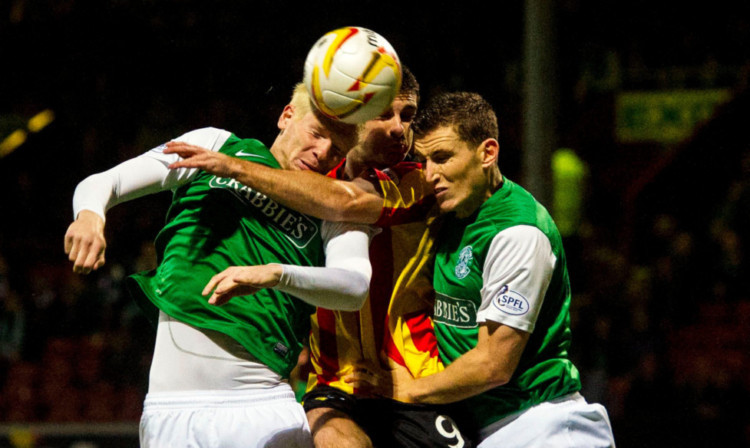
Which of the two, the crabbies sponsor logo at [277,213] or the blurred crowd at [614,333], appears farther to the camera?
the blurred crowd at [614,333]

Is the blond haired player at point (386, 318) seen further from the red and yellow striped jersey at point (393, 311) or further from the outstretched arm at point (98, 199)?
the outstretched arm at point (98, 199)

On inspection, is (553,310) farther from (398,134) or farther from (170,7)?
(170,7)

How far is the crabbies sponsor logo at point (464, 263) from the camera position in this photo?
11.3 feet

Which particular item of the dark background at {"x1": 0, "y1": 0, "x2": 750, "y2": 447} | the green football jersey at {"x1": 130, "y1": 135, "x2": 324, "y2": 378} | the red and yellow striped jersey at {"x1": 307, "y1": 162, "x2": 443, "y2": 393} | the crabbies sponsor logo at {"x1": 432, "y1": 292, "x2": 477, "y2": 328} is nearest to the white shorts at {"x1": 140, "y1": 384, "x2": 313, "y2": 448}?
the green football jersey at {"x1": 130, "y1": 135, "x2": 324, "y2": 378}

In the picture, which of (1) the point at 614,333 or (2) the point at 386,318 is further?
(1) the point at 614,333

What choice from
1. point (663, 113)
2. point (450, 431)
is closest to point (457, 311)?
point (450, 431)

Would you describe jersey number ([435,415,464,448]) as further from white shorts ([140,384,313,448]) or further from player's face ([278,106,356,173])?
player's face ([278,106,356,173])

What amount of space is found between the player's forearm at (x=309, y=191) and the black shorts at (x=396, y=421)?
0.65 metres

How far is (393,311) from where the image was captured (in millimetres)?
3533

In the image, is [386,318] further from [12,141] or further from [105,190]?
[12,141]

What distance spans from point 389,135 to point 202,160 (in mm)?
903

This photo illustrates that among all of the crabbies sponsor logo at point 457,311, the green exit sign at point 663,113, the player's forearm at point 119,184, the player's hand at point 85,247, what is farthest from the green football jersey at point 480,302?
the green exit sign at point 663,113

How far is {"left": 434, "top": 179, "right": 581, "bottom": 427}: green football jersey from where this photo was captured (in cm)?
345

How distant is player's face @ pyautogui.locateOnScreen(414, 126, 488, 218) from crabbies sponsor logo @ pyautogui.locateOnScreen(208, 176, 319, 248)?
1.83ft
